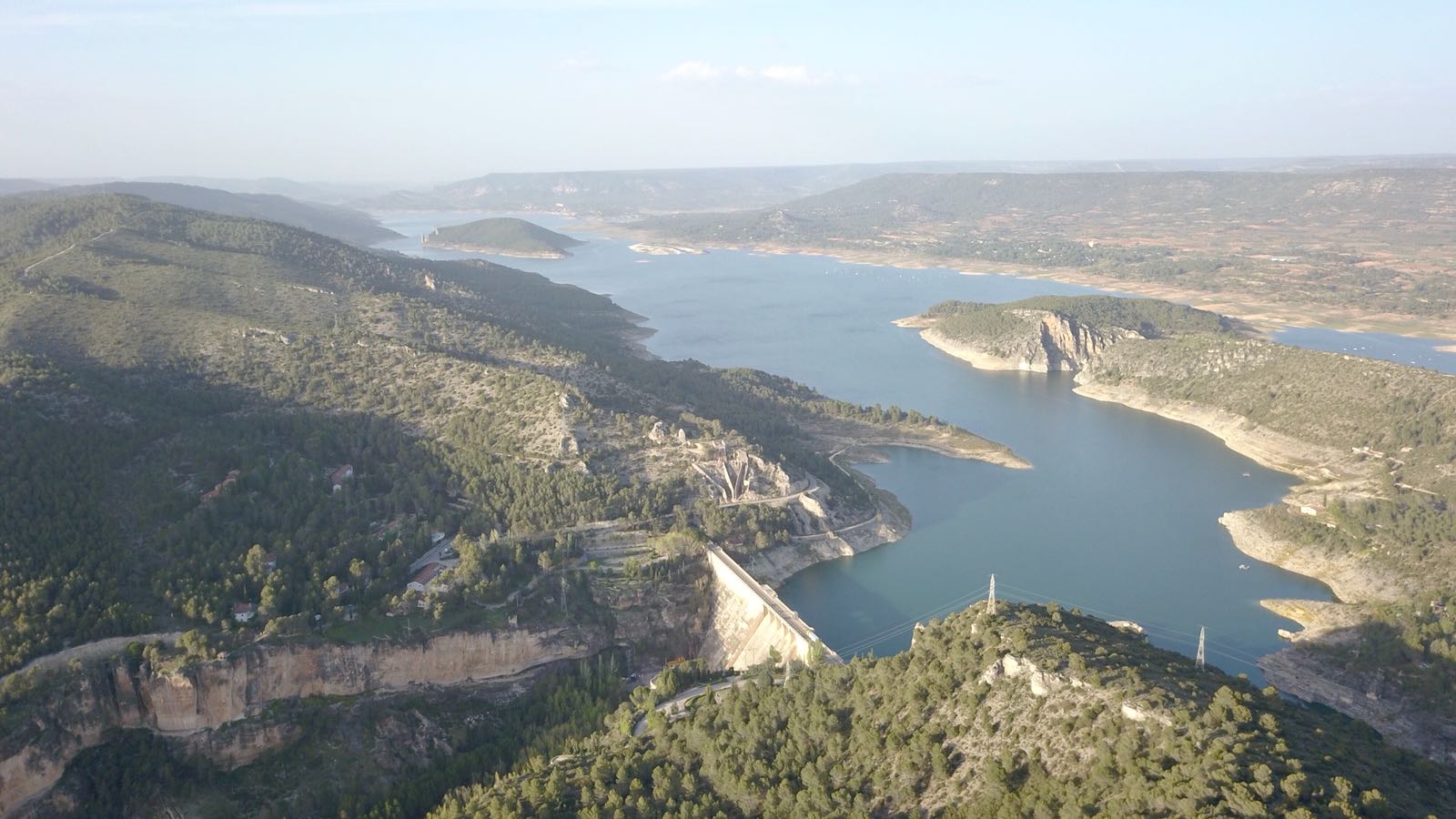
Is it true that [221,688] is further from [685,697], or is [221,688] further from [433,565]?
[685,697]

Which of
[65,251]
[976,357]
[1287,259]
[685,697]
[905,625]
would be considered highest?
[65,251]

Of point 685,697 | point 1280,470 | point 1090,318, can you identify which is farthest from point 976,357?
point 685,697

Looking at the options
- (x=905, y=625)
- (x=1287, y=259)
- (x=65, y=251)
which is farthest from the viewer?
(x=1287, y=259)

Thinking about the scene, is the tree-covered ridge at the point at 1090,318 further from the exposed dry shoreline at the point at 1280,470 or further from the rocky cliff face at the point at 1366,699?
the rocky cliff face at the point at 1366,699

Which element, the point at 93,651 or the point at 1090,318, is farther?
the point at 1090,318

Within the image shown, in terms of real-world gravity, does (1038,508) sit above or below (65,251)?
below

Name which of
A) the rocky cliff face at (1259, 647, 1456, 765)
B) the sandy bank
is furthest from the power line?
the sandy bank

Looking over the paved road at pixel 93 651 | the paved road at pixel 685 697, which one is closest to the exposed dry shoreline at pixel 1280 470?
the paved road at pixel 685 697
